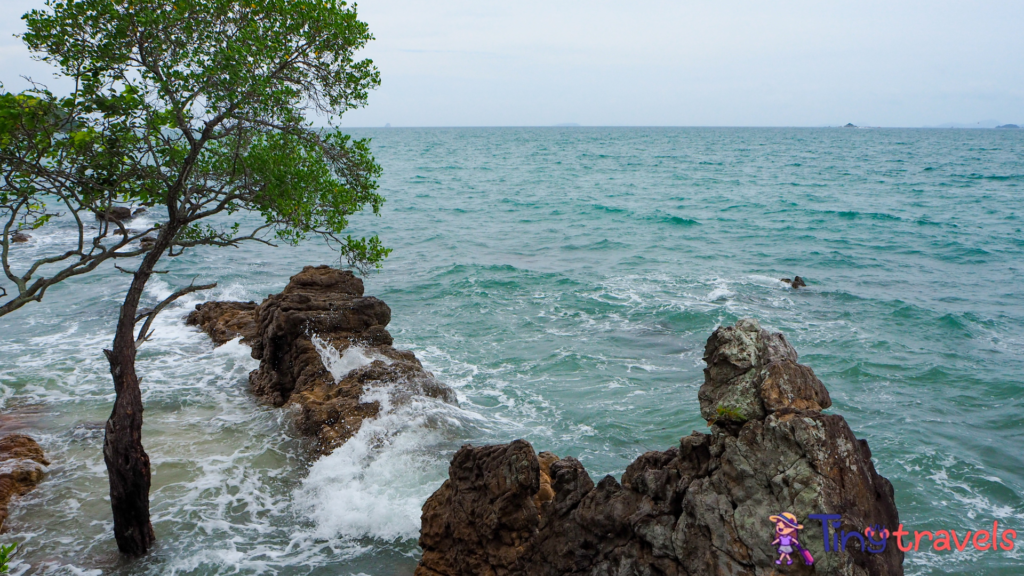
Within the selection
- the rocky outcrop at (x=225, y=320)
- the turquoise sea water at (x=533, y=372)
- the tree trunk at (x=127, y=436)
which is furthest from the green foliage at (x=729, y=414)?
the rocky outcrop at (x=225, y=320)

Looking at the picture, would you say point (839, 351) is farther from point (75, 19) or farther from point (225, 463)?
point (75, 19)

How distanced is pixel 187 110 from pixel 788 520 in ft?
31.1

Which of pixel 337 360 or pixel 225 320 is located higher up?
pixel 337 360

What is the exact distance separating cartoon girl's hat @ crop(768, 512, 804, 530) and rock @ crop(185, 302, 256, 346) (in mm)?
16424

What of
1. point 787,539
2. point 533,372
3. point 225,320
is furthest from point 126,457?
point 225,320

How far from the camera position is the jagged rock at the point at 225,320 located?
2045 cm

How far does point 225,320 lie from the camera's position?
2144cm

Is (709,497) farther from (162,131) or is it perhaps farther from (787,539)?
(162,131)

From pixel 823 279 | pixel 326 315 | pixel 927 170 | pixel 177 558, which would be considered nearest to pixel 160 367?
pixel 326 315

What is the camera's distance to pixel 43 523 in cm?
1112

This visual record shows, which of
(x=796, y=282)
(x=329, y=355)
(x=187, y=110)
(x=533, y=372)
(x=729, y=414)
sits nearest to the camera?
(x=729, y=414)

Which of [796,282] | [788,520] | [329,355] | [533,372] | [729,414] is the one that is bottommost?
[533,372]

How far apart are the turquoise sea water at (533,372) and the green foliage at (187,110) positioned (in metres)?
4.71

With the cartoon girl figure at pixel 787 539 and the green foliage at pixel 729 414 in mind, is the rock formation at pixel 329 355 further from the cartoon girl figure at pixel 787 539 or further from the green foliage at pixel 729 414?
the cartoon girl figure at pixel 787 539
